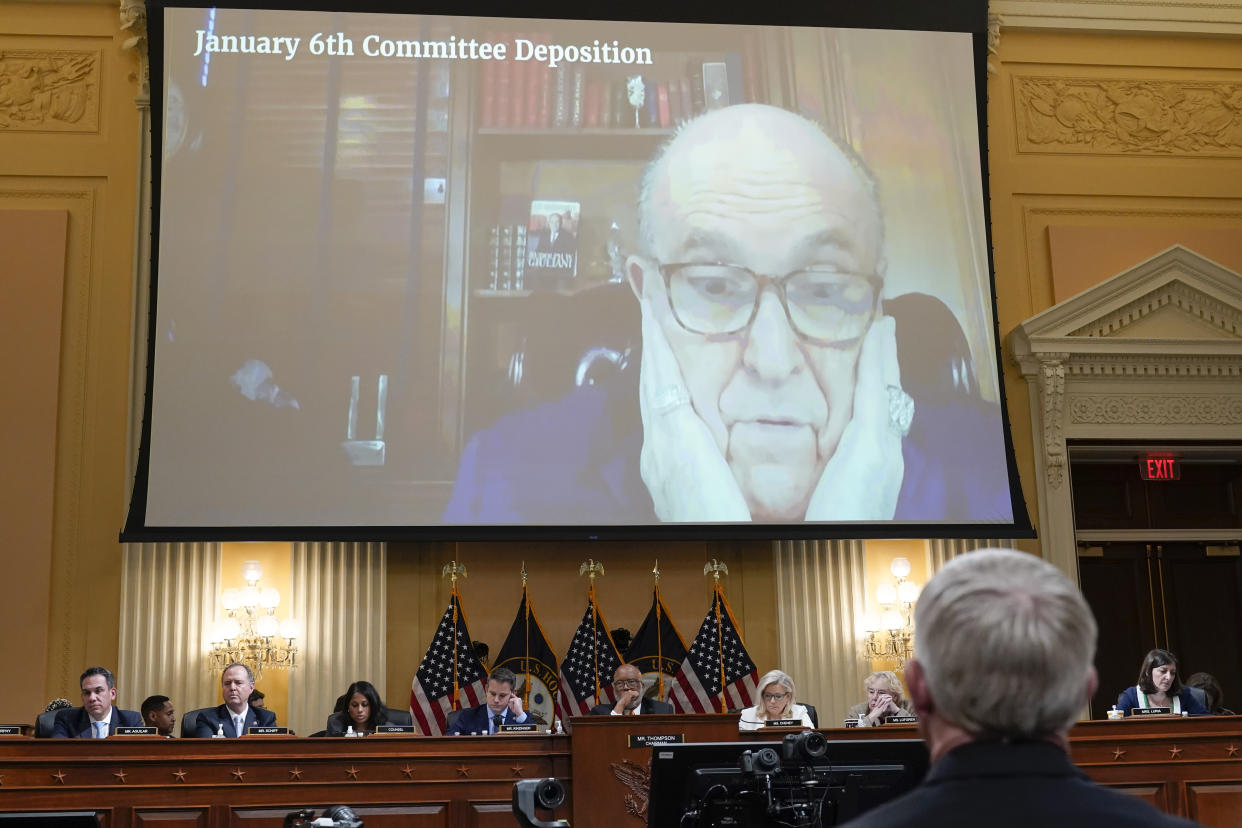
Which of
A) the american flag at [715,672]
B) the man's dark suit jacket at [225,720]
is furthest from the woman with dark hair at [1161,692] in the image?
the man's dark suit jacket at [225,720]

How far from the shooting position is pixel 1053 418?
33.7 feet

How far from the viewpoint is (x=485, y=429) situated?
9422 mm

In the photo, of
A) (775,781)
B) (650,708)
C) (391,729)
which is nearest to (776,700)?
(650,708)

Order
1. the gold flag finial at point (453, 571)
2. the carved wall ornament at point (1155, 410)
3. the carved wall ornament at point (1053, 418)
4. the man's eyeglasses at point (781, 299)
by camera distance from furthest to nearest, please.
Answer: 1. the carved wall ornament at point (1155, 410)
2. the carved wall ornament at point (1053, 418)
3. the man's eyeglasses at point (781, 299)
4. the gold flag finial at point (453, 571)

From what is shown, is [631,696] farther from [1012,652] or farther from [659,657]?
[1012,652]

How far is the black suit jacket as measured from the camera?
7.87 m

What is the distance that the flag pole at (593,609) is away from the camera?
30.6ft

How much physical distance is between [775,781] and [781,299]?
619 cm

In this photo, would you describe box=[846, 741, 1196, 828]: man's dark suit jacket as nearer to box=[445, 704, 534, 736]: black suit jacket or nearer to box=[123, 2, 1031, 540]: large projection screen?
box=[445, 704, 534, 736]: black suit jacket

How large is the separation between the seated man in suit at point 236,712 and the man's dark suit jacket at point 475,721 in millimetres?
1000

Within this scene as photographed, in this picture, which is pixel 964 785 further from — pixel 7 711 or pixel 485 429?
pixel 7 711

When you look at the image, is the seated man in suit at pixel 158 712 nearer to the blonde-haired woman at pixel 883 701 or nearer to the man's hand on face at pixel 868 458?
the blonde-haired woman at pixel 883 701

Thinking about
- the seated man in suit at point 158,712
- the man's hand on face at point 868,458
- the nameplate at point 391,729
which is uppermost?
the man's hand on face at point 868,458

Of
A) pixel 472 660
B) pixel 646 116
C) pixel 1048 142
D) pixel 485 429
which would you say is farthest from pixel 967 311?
pixel 472 660
